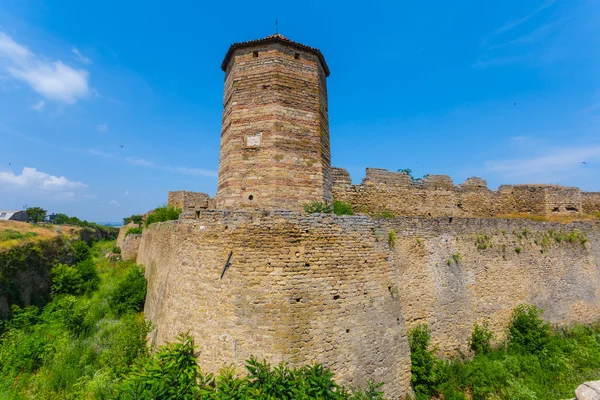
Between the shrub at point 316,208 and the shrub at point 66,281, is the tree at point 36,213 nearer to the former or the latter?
the shrub at point 66,281

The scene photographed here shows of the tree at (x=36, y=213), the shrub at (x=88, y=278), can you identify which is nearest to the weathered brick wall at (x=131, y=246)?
the shrub at (x=88, y=278)

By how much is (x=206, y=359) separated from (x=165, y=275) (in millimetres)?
3594

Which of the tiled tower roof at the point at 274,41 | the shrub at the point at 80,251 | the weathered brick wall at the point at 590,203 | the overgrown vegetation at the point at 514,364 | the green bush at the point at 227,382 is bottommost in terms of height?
the overgrown vegetation at the point at 514,364

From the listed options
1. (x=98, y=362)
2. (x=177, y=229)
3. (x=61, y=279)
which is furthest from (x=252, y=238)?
(x=61, y=279)

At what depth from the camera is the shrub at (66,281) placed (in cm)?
1432

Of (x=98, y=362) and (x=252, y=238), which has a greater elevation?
(x=252, y=238)

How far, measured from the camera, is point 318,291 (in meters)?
6.33

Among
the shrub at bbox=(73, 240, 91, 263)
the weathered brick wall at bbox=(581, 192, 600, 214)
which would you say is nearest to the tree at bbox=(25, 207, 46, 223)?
the shrub at bbox=(73, 240, 91, 263)

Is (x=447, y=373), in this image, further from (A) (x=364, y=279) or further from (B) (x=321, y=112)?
(B) (x=321, y=112)

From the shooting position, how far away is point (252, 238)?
6324 mm

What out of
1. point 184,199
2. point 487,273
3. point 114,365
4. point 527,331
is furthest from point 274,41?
point 184,199

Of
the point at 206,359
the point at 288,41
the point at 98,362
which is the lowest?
Answer: the point at 98,362

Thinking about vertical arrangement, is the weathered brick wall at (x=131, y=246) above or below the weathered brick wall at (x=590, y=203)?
below

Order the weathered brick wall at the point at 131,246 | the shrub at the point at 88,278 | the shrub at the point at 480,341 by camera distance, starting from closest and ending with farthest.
Result: the shrub at the point at 480,341, the shrub at the point at 88,278, the weathered brick wall at the point at 131,246
